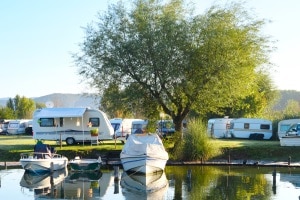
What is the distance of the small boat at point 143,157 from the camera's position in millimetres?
28312

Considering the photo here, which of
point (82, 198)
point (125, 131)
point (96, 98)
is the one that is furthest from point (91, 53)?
point (82, 198)

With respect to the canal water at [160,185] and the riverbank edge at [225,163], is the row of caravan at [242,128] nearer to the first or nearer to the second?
the riverbank edge at [225,163]

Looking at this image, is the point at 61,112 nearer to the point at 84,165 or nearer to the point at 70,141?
the point at 70,141

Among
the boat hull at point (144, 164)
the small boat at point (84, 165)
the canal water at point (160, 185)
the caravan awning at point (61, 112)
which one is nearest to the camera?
the canal water at point (160, 185)

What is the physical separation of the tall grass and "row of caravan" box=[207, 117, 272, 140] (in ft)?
40.5

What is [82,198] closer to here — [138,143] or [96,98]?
[138,143]

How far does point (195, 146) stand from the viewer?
33.9 meters

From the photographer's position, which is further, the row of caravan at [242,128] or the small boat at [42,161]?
the row of caravan at [242,128]

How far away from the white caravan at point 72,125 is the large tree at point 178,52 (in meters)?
5.07

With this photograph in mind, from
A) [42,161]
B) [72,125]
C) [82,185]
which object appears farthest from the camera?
[72,125]

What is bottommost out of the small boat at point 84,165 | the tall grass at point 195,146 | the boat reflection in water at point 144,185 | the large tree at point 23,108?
the boat reflection in water at point 144,185

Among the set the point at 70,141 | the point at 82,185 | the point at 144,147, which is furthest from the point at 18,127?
the point at 82,185

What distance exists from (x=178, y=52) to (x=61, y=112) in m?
10.9

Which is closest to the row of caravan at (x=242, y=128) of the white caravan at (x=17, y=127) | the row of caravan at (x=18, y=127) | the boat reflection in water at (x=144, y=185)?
the boat reflection in water at (x=144, y=185)
